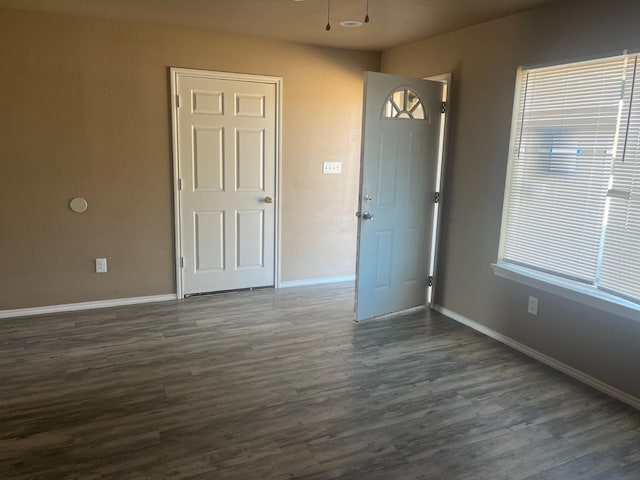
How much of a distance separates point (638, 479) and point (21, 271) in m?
4.40

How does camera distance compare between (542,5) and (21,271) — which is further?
(21,271)

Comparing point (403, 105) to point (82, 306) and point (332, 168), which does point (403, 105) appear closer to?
point (332, 168)

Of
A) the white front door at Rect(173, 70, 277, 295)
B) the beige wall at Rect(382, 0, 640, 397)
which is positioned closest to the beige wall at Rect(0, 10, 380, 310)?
the white front door at Rect(173, 70, 277, 295)

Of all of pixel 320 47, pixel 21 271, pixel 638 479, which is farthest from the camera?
pixel 320 47

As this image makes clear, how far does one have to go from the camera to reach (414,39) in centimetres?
443

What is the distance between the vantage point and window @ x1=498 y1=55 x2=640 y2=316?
111 inches

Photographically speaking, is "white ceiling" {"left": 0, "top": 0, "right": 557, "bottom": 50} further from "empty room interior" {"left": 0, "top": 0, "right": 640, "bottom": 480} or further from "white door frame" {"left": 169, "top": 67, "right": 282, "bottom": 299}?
"white door frame" {"left": 169, "top": 67, "right": 282, "bottom": 299}

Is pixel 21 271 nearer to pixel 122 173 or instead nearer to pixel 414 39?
pixel 122 173

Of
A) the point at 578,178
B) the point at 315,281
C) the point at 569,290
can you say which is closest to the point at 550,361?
the point at 569,290

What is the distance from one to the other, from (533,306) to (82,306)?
3.70 m

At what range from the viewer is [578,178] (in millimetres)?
3105

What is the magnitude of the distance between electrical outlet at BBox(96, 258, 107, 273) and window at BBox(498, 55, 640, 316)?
336 centimetres

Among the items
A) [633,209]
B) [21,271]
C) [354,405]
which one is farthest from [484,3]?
[21,271]

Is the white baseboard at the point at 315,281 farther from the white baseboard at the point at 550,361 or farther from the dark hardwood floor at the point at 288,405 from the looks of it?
the white baseboard at the point at 550,361
